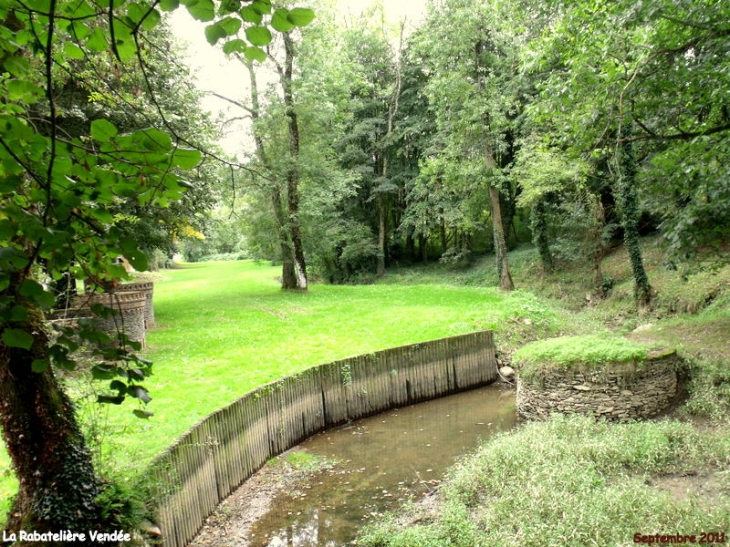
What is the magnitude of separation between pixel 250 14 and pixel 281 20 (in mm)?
139

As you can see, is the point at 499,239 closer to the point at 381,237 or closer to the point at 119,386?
the point at 381,237

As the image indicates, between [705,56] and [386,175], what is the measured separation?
855 inches

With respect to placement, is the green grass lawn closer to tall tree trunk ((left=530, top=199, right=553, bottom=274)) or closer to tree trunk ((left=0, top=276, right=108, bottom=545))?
tree trunk ((left=0, top=276, right=108, bottom=545))

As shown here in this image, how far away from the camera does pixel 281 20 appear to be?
137 cm

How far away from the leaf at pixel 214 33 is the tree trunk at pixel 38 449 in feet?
9.75

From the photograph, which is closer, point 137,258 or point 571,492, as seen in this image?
point 137,258

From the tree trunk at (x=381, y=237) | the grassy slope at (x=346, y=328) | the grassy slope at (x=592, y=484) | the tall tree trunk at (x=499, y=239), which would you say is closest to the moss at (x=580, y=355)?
the grassy slope at (x=592, y=484)

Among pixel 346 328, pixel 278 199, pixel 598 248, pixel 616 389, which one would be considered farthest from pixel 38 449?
pixel 598 248

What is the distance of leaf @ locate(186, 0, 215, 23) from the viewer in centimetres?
140

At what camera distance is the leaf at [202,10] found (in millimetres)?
1397

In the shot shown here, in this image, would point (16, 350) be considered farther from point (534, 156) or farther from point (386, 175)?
point (386, 175)

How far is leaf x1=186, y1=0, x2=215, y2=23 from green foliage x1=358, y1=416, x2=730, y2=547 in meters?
5.16

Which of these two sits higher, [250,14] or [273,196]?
[273,196]

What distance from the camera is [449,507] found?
220 inches
